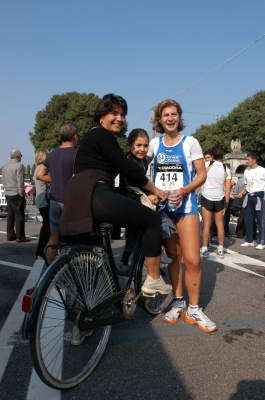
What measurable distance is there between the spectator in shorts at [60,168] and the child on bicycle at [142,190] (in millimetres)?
1097

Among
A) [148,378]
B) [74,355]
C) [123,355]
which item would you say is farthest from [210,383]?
[74,355]

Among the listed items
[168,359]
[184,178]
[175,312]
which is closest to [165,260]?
[175,312]

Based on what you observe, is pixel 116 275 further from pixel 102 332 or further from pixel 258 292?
pixel 258 292

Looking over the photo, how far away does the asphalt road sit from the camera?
2.40 m

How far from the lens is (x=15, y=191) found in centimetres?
857

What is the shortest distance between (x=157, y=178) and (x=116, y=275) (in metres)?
1.08

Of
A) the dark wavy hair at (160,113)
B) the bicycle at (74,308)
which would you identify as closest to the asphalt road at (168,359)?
the bicycle at (74,308)

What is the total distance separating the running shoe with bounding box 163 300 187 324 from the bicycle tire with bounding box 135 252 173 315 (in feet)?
0.35

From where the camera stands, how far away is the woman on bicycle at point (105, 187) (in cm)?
265

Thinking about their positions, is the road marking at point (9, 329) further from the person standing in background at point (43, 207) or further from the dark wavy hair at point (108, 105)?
the dark wavy hair at point (108, 105)

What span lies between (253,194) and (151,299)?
596cm

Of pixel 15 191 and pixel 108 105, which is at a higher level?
pixel 108 105

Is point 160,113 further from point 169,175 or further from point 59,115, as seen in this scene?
point 59,115

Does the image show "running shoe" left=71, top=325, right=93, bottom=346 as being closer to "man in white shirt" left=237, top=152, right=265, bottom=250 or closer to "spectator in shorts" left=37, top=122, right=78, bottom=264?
"spectator in shorts" left=37, top=122, right=78, bottom=264
